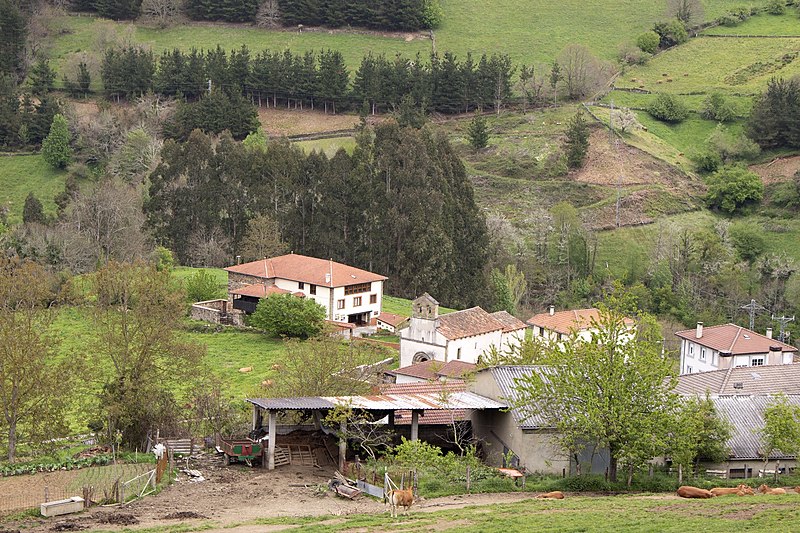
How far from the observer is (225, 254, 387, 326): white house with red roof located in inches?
2502

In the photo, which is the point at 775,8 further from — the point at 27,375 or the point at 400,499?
the point at 400,499

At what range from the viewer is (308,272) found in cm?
6525

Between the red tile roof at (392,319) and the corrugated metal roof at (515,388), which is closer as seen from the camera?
the corrugated metal roof at (515,388)

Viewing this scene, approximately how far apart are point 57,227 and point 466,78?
41745mm

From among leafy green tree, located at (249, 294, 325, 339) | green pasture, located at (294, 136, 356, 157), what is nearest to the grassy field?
green pasture, located at (294, 136, 356, 157)

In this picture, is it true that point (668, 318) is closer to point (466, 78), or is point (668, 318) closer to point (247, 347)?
point (247, 347)

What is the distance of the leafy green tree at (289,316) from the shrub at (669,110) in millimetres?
53239

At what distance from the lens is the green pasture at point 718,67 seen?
10956 cm

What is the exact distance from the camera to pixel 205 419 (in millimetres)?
40500

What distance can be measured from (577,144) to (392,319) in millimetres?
37170

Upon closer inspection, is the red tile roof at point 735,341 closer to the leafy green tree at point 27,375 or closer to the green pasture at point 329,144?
the leafy green tree at point 27,375

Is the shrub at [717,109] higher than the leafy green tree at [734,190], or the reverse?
the shrub at [717,109]

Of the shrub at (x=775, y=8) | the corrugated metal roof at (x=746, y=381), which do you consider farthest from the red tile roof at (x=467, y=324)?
the shrub at (x=775, y=8)

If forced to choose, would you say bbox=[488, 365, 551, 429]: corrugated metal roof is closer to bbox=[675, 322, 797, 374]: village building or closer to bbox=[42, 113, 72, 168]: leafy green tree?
bbox=[675, 322, 797, 374]: village building
